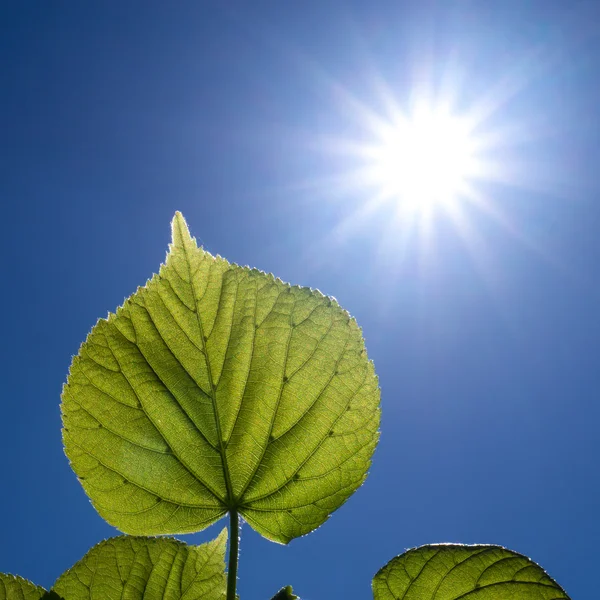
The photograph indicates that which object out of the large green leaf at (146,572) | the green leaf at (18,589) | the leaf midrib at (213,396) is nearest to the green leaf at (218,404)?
the leaf midrib at (213,396)

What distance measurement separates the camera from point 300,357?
5.15 ft

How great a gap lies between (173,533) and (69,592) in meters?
0.33

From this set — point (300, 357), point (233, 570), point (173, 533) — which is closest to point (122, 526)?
point (173, 533)

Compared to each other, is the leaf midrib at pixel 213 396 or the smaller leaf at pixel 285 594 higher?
the leaf midrib at pixel 213 396

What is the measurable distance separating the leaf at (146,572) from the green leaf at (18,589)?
0.07 m

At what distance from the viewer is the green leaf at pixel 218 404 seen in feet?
5.01

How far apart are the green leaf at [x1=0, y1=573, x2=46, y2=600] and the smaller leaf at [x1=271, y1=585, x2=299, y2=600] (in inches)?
19.1

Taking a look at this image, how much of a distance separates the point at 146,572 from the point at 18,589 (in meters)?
0.27

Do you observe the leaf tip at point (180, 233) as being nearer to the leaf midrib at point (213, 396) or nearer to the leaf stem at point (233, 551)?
the leaf midrib at point (213, 396)

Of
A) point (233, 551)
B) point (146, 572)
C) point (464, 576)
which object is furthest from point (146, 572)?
point (464, 576)

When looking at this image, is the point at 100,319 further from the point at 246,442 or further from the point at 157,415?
the point at 246,442

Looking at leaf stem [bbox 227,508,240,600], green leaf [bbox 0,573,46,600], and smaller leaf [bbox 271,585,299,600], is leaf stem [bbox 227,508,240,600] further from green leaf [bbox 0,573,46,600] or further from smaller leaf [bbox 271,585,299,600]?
green leaf [bbox 0,573,46,600]

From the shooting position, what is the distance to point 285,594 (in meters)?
1.25

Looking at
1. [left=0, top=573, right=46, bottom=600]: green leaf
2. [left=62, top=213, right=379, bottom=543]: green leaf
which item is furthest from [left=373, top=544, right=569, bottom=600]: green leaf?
[left=0, top=573, right=46, bottom=600]: green leaf
